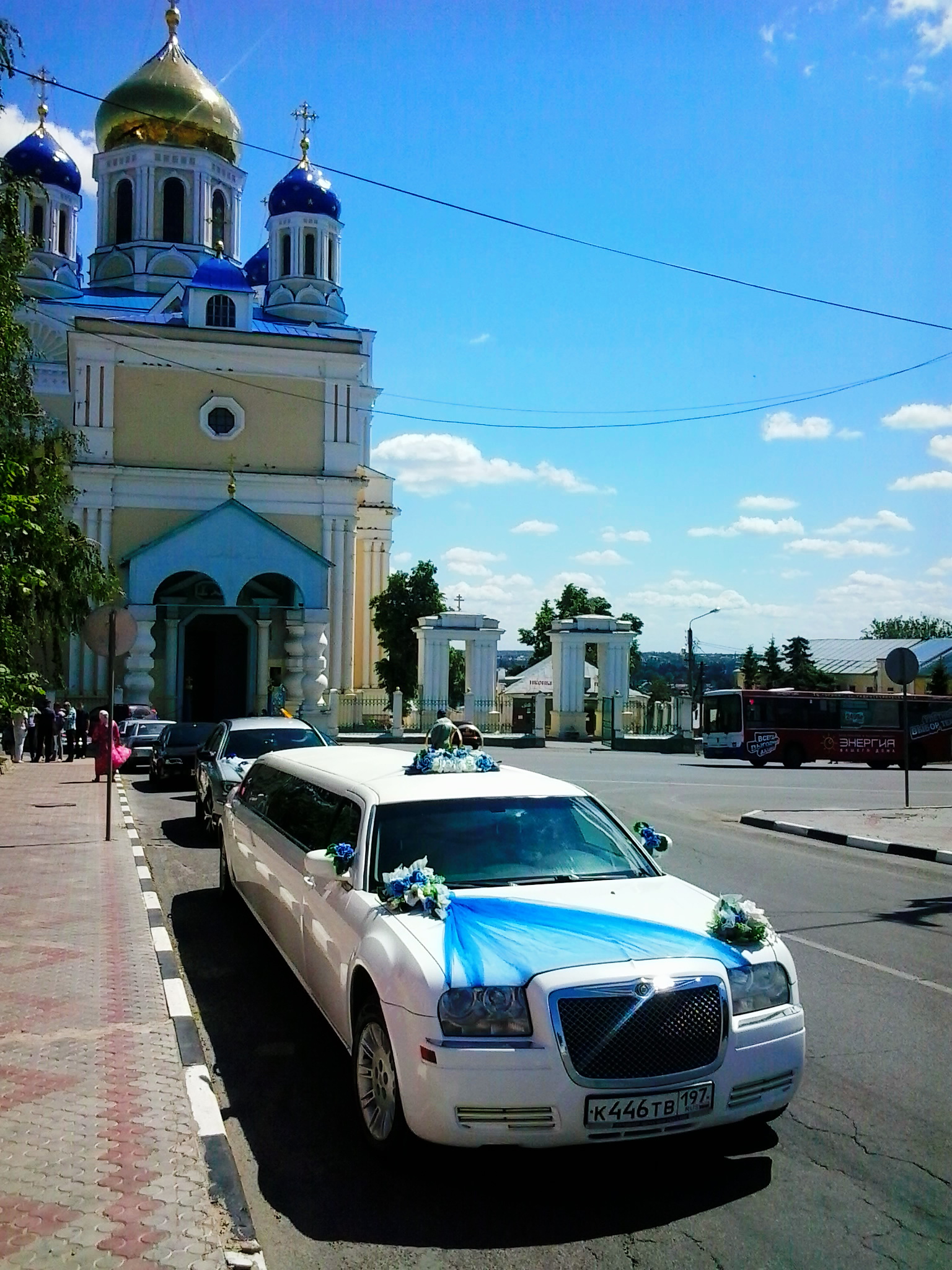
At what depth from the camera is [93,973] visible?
7.12m

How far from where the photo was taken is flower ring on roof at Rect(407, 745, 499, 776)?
6.43 metres

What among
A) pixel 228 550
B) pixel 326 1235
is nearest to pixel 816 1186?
pixel 326 1235

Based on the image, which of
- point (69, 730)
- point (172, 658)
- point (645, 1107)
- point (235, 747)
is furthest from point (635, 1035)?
point (172, 658)

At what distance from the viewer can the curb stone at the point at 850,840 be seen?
13.5 metres

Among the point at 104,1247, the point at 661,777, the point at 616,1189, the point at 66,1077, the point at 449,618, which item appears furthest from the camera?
the point at 449,618

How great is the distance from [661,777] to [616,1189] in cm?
2133

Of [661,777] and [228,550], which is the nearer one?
[661,777]

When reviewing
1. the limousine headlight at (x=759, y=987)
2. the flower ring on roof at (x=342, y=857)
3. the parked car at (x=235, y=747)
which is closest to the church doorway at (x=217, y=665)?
the parked car at (x=235, y=747)

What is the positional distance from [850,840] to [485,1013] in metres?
11.8

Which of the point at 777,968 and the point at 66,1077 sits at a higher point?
the point at 777,968

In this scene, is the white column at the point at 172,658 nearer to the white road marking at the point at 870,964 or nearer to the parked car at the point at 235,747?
the parked car at the point at 235,747

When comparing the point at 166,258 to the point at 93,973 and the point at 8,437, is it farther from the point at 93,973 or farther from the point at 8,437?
the point at 93,973

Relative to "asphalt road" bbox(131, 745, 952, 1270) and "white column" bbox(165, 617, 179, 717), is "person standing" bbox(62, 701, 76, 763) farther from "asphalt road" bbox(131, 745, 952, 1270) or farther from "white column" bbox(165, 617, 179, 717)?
"asphalt road" bbox(131, 745, 952, 1270)

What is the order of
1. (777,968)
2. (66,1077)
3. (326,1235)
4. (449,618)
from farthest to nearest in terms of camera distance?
(449,618), (66,1077), (777,968), (326,1235)
